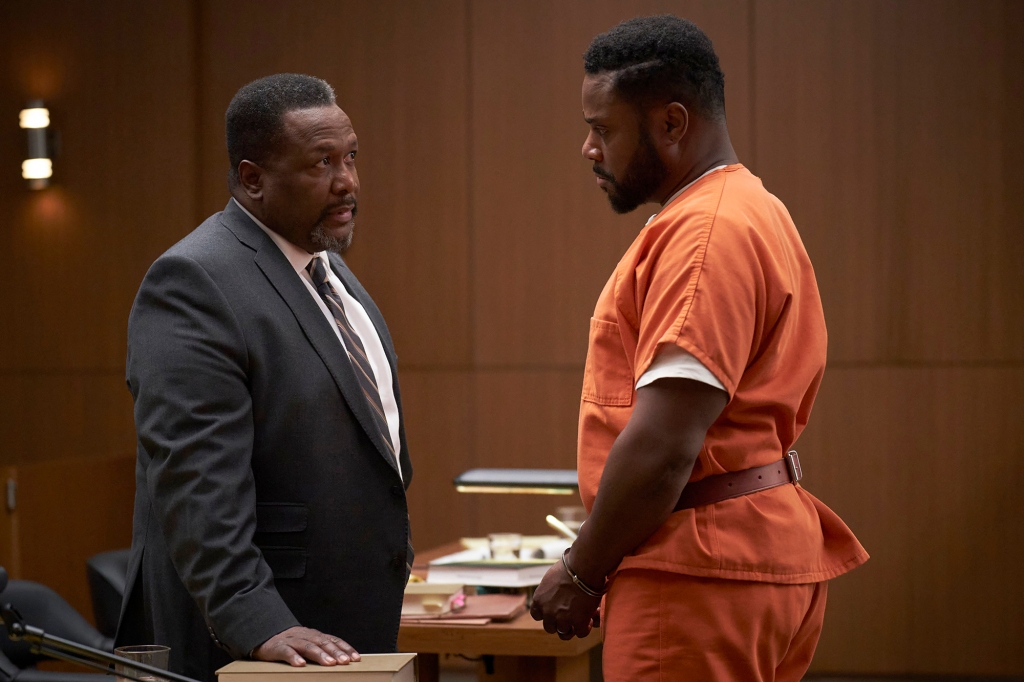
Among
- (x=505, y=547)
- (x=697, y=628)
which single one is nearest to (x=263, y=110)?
(x=697, y=628)

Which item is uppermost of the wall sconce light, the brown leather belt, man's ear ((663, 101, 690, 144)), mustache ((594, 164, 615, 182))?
the wall sconce light

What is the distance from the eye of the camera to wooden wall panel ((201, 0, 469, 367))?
514cm

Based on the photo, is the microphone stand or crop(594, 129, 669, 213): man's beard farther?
crop(594, 129, 669, 213): man's beard

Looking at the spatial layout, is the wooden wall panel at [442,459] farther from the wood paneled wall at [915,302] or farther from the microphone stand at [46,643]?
the microphone stand at [46,643]

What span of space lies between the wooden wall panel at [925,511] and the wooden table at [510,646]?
2573 mm

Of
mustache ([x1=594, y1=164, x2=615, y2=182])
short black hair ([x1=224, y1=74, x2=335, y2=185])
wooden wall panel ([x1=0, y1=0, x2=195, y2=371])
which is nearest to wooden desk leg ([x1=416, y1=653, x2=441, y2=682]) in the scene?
short black hair ([x1=224, y1=74, x2=335, y2=185])

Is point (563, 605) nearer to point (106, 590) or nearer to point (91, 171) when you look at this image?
point (106, 590)

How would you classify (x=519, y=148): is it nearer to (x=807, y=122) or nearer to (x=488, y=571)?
(x=807, y=122)

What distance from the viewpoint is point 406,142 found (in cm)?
517

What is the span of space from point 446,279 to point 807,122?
1823mm

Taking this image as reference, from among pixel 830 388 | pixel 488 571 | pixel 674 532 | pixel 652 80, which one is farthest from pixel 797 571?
pixel 830 388

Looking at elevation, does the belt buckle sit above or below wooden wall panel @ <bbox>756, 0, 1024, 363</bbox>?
below

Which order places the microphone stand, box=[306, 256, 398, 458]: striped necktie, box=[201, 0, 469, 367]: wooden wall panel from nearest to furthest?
1. the microphone stand
2. box=[306, 256, 398, 458]: striped necktie
3. box=[201, 0, 469, 367]: wooden wall panel

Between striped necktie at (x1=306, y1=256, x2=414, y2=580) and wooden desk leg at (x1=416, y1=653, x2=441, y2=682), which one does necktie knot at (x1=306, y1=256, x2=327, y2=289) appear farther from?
wooden desk leg at (x1=416, y1=653, x2=441, y2=682)
